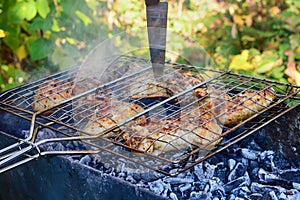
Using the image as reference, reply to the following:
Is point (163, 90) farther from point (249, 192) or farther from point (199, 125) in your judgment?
point (249, 192)

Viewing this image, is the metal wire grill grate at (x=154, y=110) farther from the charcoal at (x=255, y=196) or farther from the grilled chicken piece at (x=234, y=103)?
the charcoal at (x=255, y=196)

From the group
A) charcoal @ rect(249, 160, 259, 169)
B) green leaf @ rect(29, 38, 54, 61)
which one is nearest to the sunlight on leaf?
green leaf @ rect(29, 38, 54, 61)

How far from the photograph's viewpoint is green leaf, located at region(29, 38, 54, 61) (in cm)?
349

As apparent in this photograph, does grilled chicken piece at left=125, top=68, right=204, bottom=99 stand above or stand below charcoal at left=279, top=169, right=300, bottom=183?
above

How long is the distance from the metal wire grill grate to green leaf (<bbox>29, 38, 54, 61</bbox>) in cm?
120

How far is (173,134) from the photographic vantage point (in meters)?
1.73

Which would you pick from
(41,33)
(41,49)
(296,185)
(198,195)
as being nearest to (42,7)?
(41,49)

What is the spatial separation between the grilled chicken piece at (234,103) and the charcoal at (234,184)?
0.85ft

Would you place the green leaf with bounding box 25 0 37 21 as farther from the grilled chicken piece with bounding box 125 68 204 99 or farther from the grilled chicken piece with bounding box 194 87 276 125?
the grilled chicken piece with bounding box 194 87 276 125

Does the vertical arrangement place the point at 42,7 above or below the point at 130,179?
above

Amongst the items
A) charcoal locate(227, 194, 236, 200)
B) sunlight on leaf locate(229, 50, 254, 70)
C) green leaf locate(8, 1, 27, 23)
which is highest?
green leaf locate(8, 1, 27, 23)

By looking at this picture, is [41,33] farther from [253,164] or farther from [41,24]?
[253,164]

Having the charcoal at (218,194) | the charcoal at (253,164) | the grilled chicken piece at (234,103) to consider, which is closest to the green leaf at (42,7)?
the grilled chicken piece at (234,103)

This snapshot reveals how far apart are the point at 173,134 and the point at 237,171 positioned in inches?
17.6
